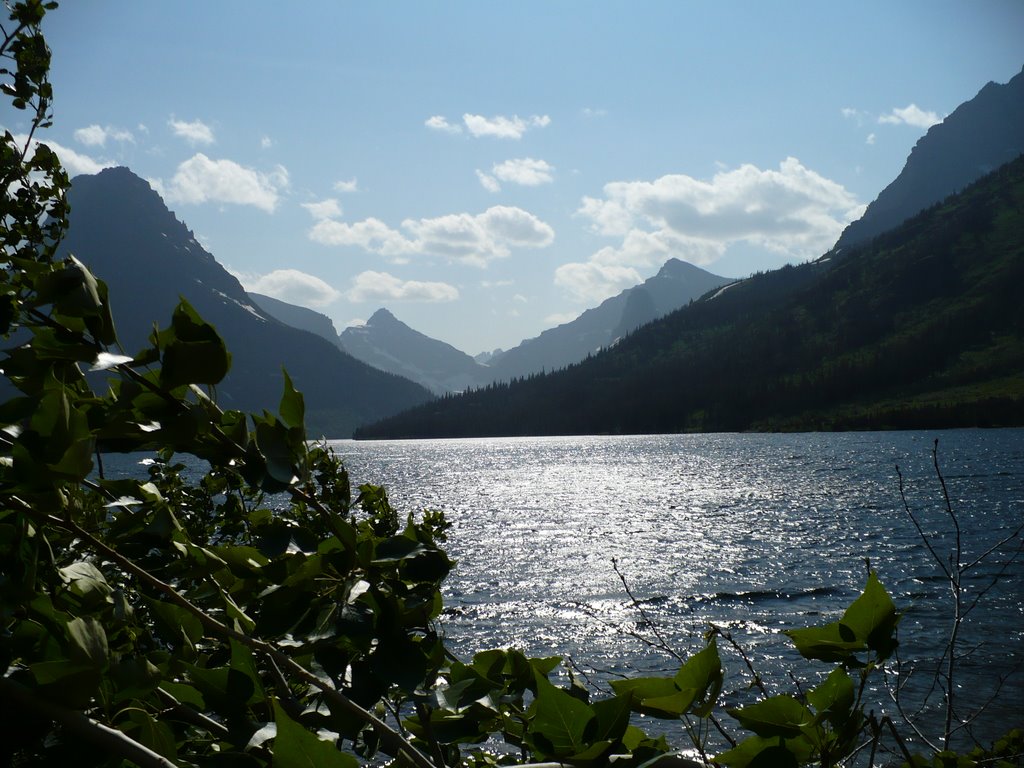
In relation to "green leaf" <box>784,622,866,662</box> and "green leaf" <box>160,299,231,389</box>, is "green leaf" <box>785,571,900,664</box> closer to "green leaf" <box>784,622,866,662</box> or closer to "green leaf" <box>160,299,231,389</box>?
"green leaf" <box>784,622,866,662</box>

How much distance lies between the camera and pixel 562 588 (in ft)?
129

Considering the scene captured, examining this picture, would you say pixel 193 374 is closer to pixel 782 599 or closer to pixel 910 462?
pixel 782 599

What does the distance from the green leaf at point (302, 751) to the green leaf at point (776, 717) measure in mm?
815

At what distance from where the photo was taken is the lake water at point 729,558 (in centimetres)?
2695

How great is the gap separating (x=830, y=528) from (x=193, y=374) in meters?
60.4

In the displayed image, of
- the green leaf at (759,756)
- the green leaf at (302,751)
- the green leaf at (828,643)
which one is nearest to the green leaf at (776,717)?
the green leaf at (759,756)

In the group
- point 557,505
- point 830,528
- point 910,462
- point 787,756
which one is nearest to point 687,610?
point 830,528

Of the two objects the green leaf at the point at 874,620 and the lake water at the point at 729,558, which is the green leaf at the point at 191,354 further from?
the lake water at the point at 729,558

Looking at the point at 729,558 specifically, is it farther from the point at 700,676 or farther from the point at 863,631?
the point at 700,676

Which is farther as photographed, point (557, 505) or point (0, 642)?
point (557, 505)

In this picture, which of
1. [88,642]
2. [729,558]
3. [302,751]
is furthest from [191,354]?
[729,558]

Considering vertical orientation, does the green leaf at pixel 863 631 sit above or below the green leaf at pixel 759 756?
above

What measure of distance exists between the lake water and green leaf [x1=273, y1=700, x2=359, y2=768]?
1489mm

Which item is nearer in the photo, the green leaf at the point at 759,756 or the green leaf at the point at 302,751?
the green leaf at the point at 302,751
